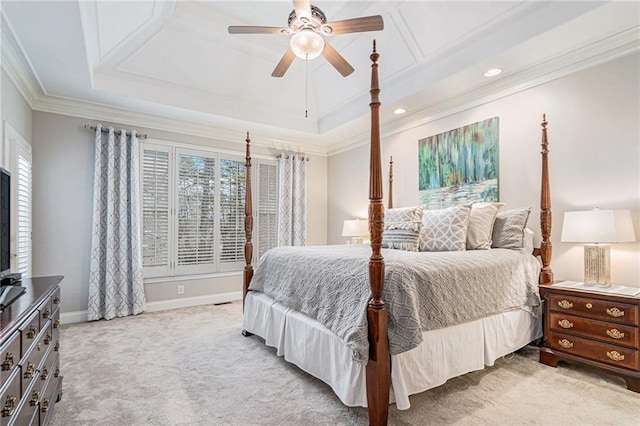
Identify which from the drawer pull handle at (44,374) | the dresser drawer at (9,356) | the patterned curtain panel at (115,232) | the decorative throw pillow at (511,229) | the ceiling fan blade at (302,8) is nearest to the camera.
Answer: the dresser drawer at (9,356)

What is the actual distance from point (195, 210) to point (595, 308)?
4.64 m

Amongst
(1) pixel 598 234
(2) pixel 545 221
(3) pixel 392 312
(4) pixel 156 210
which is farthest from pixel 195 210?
(1) pixel 598 234

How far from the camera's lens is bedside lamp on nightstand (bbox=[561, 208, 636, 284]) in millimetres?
2398

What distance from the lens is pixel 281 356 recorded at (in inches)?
115

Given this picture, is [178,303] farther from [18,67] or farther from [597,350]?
[597,350]

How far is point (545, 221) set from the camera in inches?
115

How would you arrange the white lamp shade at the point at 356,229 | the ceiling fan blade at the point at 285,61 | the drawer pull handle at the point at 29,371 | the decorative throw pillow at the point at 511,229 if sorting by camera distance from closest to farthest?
the drawer pull handle at the point at 29,371 → the ceiling fan blade at the point at 285,61 → the decorative throw pillow at the point at 511,229 → the white lamp shade at the point at 356,229

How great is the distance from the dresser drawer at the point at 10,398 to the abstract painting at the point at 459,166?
3885 millimetres

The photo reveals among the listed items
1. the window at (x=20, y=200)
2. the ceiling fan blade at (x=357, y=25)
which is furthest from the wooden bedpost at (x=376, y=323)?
the window at (x=20, y=200)

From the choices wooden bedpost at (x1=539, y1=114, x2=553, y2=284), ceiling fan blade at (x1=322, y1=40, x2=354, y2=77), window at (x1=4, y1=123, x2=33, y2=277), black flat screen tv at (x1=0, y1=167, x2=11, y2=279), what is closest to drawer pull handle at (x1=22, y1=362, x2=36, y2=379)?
black flat screen tv at (x1=0, y1=167, x2=11, y2=279)

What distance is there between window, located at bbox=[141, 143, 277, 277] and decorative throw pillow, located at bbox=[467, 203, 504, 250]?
133 inches

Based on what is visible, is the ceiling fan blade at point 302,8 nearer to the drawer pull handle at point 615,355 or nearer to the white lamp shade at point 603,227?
the white lamp shade at point 603,227

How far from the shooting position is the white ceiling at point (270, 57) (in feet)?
8.71

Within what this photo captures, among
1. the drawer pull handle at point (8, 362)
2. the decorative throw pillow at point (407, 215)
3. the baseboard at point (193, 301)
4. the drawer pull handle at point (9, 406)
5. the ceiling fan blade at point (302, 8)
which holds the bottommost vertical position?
the baseboard at point (193, 301)
